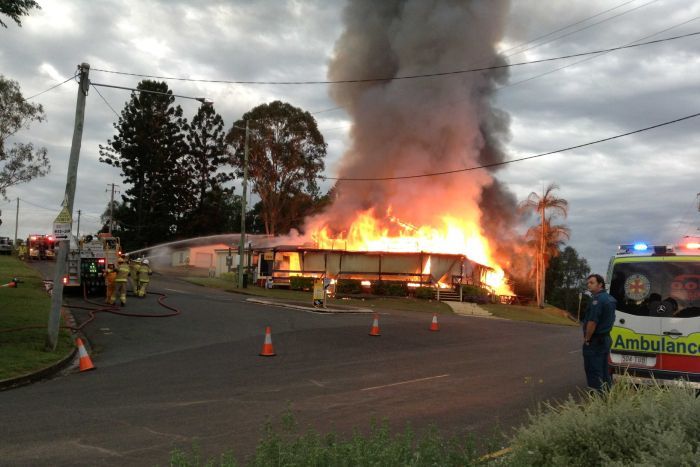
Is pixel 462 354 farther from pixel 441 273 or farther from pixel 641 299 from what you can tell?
pixel 441 273

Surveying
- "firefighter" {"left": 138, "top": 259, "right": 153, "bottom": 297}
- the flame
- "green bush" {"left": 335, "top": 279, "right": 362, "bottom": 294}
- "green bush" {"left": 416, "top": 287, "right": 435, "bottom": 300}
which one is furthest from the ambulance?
the flame

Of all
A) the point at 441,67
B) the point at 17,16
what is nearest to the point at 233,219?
the point at 441,67

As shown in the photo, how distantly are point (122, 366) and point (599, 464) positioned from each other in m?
9.25

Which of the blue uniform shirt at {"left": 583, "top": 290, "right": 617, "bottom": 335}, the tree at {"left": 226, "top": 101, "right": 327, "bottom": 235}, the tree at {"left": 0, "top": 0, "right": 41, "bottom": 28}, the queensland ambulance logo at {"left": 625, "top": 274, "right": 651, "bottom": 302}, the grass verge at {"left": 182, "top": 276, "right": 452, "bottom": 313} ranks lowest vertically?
the grass verge at {"left": 182, "top": 276, "right": 452, "bottom": 313}

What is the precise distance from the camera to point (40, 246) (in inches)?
1876

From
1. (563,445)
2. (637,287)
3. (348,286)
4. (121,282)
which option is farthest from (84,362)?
(348,286)

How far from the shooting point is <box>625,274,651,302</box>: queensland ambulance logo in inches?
308

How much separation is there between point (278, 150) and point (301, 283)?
19735 millimetres

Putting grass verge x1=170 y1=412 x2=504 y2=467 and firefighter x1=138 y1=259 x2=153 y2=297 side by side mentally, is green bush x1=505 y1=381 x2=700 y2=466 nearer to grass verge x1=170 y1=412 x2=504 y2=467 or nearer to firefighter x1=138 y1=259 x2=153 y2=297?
grass verge x1=170 y1=412 x2=504 y2=467

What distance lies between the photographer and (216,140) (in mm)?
66812

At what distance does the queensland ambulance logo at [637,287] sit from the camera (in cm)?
781

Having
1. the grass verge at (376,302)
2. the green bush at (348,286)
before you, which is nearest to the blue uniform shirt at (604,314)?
→ the grass verge at (376,302)

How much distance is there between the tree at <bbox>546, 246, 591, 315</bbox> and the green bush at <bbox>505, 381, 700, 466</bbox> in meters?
76.4

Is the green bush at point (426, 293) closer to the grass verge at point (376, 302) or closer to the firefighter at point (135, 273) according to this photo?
the grass verge at point (376, 302)
